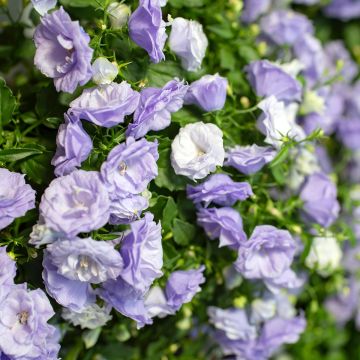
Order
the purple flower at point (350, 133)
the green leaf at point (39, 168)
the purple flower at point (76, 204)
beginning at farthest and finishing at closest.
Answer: the purple flower at point (350, 133)
the green leaf at point (39, 168)
the purple flower at point (76, 204)

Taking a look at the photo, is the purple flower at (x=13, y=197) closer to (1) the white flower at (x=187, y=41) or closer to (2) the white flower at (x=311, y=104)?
(1) the white flower at (x=187, y=41)

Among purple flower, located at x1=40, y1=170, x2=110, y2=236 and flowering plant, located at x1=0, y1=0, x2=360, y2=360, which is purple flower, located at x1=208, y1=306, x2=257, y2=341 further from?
purple flower, located at x1=40, y1=170, x2=110, y2=236

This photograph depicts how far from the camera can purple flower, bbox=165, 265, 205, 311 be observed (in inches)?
33.5

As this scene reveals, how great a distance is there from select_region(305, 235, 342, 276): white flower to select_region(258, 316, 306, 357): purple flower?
0.31 ft

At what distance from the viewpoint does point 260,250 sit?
0.90 meters

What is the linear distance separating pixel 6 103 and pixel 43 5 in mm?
123

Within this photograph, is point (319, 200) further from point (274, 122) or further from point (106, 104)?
point (106, 104)

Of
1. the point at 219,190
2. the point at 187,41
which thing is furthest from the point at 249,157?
the point at 187,41

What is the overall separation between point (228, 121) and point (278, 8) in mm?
407

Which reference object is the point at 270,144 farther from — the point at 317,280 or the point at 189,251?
the point at 317,280

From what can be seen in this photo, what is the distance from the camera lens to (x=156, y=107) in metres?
0.76

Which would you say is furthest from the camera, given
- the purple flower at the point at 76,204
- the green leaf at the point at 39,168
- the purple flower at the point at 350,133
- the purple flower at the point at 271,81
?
the purple flower at the point at 350,133

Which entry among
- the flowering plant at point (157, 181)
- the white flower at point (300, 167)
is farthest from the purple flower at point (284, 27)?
the white flower at point (300, 167)

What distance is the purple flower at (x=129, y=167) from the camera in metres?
0.72
